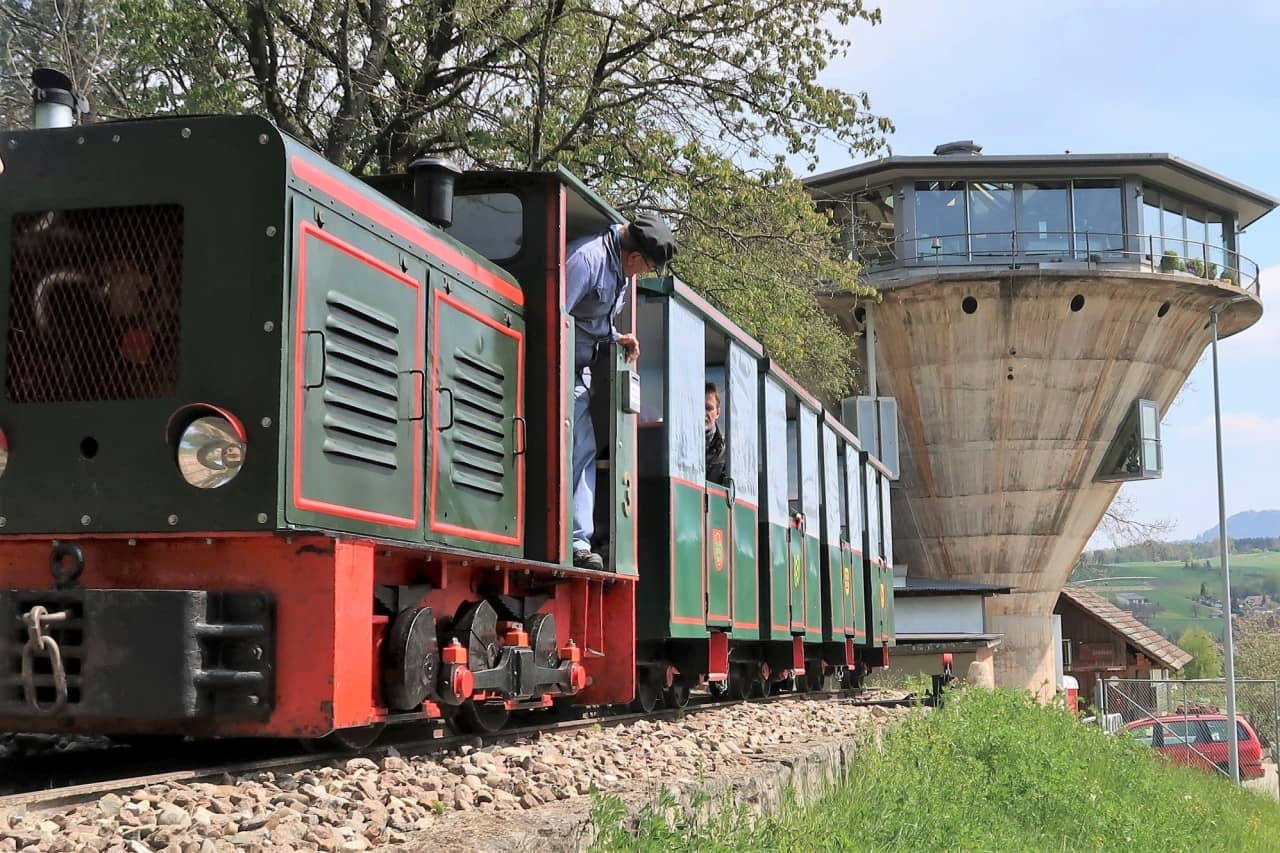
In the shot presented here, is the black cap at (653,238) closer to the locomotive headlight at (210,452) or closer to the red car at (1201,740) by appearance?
the locomotive headlight at (210,452)

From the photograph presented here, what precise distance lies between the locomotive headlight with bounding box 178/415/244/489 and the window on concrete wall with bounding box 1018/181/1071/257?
2977 centimetres

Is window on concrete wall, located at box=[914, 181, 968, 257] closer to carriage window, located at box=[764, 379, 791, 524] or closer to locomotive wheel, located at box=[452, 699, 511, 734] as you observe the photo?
carriage window, located at box=[764, 379, 791, 524]

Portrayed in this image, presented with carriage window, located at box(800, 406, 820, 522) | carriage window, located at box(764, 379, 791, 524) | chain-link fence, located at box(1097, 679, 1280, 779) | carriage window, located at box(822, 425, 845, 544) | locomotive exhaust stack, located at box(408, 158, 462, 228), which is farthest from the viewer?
chain-link fence, located at box(1097, 679, 1280, 779)

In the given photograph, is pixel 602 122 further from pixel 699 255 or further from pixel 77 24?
pixel 77 24

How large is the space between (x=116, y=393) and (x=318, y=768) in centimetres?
158

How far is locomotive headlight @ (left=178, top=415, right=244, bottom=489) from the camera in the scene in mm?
4590

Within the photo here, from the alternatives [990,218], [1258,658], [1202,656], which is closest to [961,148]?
[990,218]

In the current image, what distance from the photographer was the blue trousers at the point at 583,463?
6.84m

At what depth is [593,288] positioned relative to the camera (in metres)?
7.01

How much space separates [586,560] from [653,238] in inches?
69.0

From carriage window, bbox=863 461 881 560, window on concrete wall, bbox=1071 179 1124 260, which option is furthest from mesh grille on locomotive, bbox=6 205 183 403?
window on concrete wall, bbox=1071 179 1124 260

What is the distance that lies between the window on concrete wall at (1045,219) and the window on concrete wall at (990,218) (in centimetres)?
32

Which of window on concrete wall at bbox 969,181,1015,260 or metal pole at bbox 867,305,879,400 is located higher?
window on concrete wall at bbox 969,181,1015,260

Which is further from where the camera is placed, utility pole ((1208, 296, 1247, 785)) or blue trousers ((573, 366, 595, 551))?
utility pole ((1208, 296, 1247, 785))
